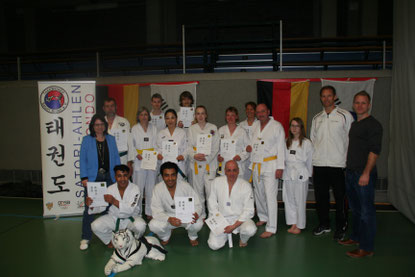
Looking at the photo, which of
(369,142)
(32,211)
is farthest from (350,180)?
(32,211)

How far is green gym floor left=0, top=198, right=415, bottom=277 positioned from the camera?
2.96 meters

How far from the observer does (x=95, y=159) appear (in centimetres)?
367

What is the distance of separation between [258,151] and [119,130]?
6.90 ft

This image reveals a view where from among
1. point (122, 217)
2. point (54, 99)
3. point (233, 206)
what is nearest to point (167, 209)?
point (122, 217)

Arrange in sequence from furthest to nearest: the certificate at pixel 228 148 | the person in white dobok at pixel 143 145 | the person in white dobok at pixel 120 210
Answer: the person in white dobok at pixel 143 145
the certificate at pixel 228 148
the person in white dobok at pixel 120 210

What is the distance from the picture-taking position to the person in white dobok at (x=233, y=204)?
11.1ft

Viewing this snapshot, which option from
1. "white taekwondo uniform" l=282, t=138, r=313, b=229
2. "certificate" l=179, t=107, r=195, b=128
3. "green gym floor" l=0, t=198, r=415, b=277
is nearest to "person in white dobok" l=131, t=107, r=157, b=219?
"certificate" l=179, t=107, r=195, b=128

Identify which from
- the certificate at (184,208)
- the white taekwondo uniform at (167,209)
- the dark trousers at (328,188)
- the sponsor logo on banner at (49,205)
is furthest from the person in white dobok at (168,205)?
the sponsor logo on banner at (49,205)

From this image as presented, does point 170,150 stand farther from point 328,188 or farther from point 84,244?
point 328,188

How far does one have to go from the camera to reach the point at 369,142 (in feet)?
9.88

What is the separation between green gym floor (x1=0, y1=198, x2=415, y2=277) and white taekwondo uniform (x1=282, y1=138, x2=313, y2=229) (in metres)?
0.26

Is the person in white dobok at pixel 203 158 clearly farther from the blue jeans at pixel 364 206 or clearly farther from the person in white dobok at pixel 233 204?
the blue jeans at pixel 364 206

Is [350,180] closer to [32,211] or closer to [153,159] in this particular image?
[153,159]

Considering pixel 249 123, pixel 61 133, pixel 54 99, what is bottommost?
pixel 61 133
